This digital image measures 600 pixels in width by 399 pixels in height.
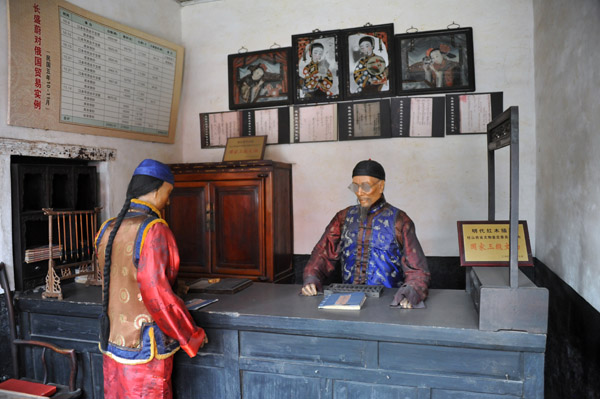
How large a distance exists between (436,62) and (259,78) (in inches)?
72.2

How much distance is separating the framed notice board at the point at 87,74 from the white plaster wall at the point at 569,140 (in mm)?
3475

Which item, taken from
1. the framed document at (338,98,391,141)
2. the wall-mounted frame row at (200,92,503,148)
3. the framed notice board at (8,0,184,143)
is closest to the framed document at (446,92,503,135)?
the wall-mounted frame row at (200,92,503,148)

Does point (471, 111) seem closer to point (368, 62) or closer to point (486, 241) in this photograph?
point (368, 62)

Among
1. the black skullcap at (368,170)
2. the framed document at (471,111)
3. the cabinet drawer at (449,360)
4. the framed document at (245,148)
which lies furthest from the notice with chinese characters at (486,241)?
the framed document at (245,148)

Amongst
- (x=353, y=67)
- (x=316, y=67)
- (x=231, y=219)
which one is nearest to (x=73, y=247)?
(x=231, y=219)

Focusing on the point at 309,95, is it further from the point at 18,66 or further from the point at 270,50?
the point at 18,66

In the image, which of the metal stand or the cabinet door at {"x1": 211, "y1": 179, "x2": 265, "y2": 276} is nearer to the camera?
the metal stand

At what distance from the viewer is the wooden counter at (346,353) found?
209 cm

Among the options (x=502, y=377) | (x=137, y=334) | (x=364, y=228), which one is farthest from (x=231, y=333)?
(x=502, y=377)

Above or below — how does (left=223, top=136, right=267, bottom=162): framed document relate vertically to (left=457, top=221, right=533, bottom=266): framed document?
above

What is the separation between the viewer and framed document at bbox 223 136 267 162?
4484 mm

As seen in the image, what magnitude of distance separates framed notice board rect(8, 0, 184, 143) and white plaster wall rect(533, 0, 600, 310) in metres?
3.47

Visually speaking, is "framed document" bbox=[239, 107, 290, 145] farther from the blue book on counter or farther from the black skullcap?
the blue book on counter

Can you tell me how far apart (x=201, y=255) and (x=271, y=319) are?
6.82 feet
